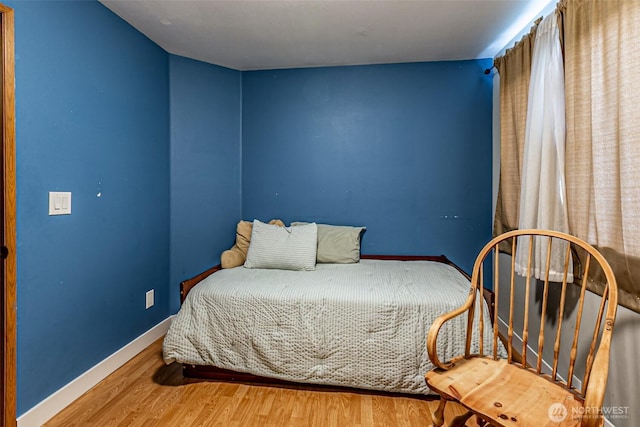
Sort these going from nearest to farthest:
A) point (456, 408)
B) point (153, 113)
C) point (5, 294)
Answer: point (5, 294) < point (456, 408) < point (153, 113)

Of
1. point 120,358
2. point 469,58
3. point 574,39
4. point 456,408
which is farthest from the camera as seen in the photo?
point 469,58

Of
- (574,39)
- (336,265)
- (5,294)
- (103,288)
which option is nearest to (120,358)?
(103,288)

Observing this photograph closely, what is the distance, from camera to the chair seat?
1.13 m

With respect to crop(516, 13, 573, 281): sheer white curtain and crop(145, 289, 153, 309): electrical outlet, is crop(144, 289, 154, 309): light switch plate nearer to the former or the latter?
crop(145, 289, 153, 309): electrical outlet

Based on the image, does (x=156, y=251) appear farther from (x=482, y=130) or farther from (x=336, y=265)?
(x=482, y=130)

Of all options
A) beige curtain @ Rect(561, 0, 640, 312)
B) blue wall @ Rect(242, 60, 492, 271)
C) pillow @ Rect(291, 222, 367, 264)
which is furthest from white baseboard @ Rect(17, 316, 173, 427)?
beige curtain @ Rect(561, 0, 640, 312)

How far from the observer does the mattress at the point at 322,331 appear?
6.29ft

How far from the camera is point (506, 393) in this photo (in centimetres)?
127

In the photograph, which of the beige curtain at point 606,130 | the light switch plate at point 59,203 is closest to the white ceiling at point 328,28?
the beige curtain at point 606,130

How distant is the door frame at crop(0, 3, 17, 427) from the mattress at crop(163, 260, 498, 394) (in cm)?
71

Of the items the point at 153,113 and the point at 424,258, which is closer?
the point at 153,113

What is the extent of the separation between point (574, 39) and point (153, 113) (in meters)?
2.72

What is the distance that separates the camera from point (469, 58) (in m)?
2.91

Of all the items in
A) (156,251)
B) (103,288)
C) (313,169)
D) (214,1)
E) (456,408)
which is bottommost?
(456,408)
